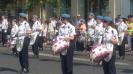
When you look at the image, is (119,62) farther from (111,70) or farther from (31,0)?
(31,0)

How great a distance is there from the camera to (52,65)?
1942 cm

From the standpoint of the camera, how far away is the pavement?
57.2 feet

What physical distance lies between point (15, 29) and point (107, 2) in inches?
593

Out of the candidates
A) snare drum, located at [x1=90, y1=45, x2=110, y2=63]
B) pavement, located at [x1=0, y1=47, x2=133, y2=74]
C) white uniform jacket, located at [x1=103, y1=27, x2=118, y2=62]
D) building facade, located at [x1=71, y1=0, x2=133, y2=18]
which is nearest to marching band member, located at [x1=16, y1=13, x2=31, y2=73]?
pavement, located at [x1=0, y1=47, x2=133, y2=74]

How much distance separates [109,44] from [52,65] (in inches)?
264

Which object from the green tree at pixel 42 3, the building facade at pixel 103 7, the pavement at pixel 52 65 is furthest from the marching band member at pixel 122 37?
the green tree at pixel 42 3

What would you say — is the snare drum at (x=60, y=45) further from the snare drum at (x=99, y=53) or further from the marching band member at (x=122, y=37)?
the marching band member at (x=122, y=37)

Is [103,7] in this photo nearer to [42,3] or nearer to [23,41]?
[42,3]

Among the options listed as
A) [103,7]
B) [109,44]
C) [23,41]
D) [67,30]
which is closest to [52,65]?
[23,41]

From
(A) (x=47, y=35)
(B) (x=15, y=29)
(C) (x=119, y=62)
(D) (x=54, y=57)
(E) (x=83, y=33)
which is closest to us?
(B) (x=15, y=29)

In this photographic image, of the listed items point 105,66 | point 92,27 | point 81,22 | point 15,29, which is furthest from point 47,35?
point 105,66

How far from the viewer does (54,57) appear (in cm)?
2288

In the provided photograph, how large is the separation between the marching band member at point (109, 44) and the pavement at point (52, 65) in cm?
390

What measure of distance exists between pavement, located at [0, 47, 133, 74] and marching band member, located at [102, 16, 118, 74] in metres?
3.90
